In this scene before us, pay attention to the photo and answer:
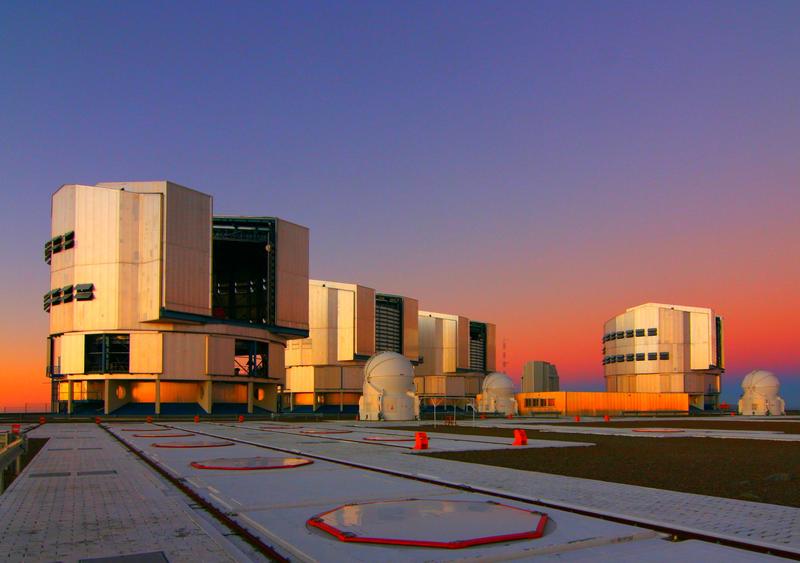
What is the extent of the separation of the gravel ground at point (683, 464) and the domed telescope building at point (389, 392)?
1476 inches

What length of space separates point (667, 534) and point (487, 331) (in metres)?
128

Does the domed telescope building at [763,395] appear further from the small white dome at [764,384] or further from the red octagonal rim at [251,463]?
the red octagonal rim at [251,463]

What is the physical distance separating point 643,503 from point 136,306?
66555mm

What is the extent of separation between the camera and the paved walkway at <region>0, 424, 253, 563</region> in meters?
8.76

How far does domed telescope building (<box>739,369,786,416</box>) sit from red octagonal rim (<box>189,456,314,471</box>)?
8449 centimetres

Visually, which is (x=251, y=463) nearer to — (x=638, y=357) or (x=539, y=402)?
(x=539, y=402)

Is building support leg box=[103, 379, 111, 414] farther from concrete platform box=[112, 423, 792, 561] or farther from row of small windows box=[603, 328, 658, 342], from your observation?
row of small windows box=[603, 328, 658, 342]

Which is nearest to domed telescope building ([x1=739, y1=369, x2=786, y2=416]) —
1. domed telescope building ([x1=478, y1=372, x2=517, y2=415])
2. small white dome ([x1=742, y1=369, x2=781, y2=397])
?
small white dome ([x1=742, y1=369, x2=781, y2=397])

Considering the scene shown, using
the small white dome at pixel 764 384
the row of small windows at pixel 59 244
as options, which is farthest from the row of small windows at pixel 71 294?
the small white dome at pixel 764 384

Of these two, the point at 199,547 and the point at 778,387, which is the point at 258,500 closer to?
the point at 199,547

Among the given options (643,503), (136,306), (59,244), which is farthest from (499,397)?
(643,503)

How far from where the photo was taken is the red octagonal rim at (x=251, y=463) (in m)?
18.7

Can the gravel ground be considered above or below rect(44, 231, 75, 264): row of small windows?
below

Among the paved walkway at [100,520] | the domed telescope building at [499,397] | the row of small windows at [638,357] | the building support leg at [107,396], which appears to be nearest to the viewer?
the paved walkway at [100,520]
